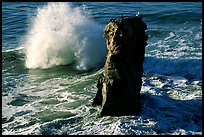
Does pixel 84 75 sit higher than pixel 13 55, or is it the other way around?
pixel 13 55

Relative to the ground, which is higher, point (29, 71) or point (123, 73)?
point (123, 73)

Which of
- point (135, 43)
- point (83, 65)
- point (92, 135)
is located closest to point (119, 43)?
point (135, 43)

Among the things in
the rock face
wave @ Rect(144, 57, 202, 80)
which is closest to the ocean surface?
wave @ Rect(144, 57, 202, 80)

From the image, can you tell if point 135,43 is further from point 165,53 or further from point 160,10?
point 160,10

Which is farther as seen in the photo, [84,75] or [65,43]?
[65,43]

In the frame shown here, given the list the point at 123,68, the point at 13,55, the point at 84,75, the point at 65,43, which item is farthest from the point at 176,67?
the point at 13,55

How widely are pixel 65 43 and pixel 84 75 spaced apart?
309cm

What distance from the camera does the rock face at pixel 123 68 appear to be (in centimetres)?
1022

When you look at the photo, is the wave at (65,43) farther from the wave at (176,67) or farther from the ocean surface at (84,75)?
the wave at (176,67)

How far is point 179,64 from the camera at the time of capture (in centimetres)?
1478

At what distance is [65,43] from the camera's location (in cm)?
1742

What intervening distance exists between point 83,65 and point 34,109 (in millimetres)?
4771

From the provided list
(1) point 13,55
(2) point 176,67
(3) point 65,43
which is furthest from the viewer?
(1) point 13,55

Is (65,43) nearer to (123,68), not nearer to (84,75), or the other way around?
(84,75)
